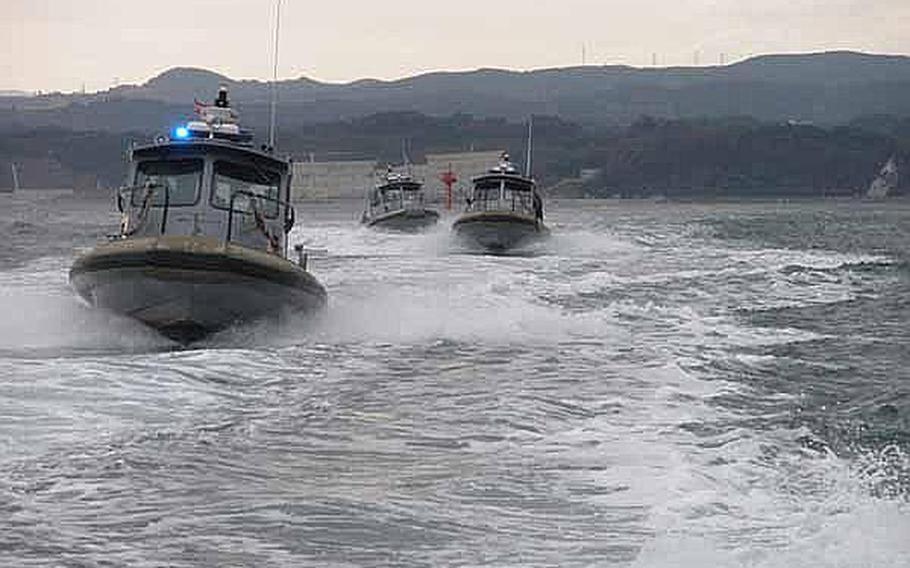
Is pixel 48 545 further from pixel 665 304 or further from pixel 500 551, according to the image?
Result: pixel 665 304

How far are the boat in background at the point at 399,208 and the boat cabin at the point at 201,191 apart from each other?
105ft

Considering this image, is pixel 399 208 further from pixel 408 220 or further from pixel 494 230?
pixel 494 230

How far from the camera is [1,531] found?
6.61 meters

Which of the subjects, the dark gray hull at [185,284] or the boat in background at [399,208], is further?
the boat in background at [399,208]

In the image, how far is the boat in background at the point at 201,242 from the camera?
46.9 feet

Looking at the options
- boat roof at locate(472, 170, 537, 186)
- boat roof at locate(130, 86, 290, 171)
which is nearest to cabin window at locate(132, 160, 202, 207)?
boat roof at locate(130, 86, 290, 171)

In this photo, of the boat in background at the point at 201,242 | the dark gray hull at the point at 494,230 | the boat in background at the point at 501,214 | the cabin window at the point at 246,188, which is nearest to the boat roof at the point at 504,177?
the boat in background at the point at 501,214

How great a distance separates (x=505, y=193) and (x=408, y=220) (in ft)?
29.4

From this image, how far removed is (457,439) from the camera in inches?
371

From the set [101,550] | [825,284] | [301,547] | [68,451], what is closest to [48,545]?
[101,550]

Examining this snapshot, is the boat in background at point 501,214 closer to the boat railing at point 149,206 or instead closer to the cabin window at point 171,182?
the cabin window at point 171,182

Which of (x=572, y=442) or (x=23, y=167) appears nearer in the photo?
(x=572, y=442)

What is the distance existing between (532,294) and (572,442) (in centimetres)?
1367

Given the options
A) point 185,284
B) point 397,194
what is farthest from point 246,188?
point 397,194
